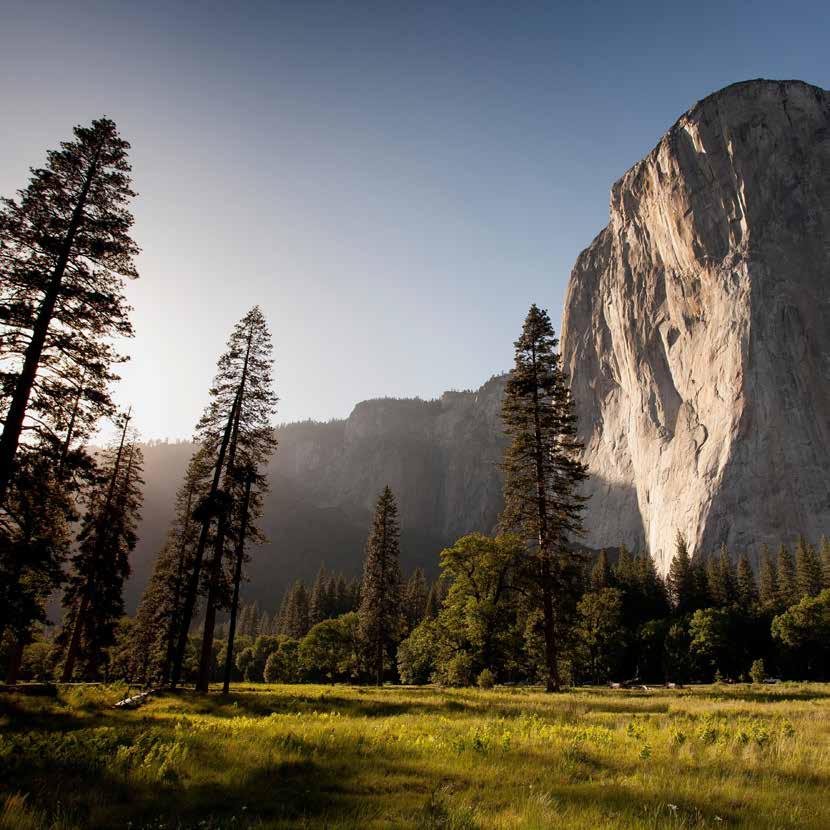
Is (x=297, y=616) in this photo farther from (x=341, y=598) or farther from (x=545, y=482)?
(x=545, y=482)

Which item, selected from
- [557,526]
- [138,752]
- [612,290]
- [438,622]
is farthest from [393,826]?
[612,290]

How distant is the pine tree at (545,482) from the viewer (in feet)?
74.1

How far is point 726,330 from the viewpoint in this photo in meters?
100

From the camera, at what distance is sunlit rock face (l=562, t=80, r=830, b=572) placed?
91.4 m

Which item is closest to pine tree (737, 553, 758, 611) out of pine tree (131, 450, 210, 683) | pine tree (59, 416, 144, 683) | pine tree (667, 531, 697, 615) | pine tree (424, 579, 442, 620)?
pine tree (667, 531, 697, 615)

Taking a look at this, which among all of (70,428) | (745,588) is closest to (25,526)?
(70,428)

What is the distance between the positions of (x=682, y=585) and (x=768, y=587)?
10293 mm

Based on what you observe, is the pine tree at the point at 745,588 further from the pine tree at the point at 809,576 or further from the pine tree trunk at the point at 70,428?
the pine tree trunk at the point at 70,428

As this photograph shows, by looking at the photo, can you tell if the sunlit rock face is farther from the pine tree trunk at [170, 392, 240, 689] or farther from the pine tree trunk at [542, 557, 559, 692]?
the pine tree trunk at [170, 392, 240, 689]

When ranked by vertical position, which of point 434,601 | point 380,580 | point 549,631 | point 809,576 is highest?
point 809,576

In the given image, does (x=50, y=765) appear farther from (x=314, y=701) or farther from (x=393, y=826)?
(x=314, y=701)

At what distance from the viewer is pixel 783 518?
88.6 metres

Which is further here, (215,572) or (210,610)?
(215,572)

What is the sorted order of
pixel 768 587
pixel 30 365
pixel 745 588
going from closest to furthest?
pixel 30 365 < pixel 768 587 < pixel 745 588
